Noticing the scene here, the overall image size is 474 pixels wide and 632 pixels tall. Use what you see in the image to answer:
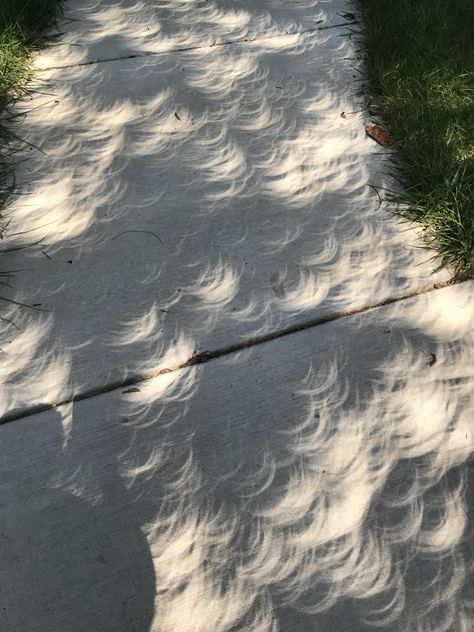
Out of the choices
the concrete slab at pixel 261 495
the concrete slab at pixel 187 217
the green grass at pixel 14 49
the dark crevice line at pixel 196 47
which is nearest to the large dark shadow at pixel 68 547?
the concrete slab at pixel 261 495

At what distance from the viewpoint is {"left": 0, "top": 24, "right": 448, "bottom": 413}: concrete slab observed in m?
1.80

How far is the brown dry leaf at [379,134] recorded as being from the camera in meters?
2.29

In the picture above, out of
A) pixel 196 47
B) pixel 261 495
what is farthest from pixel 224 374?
pixel 196 47

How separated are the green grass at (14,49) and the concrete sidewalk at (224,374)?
9cm

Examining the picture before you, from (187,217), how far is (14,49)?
1139 millimetres

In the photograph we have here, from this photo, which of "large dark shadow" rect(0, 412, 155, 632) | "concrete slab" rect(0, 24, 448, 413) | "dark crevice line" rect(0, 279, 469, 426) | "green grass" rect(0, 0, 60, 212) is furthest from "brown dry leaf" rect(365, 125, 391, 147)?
"large dark shadow" rect(0, 412, 155, 632)

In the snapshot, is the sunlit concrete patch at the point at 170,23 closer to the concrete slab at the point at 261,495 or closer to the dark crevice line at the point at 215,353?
the dark crevice line at the point at 215,353

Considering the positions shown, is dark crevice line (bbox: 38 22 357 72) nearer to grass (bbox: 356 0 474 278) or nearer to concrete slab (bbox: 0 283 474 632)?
grass (bbox: 356 0 474 278)

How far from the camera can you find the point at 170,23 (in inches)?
108

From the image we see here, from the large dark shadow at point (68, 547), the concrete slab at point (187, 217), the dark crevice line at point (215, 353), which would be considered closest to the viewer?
the large dark shadow at point (68, 547)

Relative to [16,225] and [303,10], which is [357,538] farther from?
[303,10]

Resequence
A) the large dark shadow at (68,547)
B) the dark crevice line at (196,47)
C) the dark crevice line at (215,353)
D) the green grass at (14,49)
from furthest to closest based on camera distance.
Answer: the dark crevice line at (196,47)
the green grass at (14,49)
the dark crevice line at (215,353)
the large dark shadow at (68,547)

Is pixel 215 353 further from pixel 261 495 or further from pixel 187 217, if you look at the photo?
pixel 187 217

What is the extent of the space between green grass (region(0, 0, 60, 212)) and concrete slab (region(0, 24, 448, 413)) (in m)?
0.08
